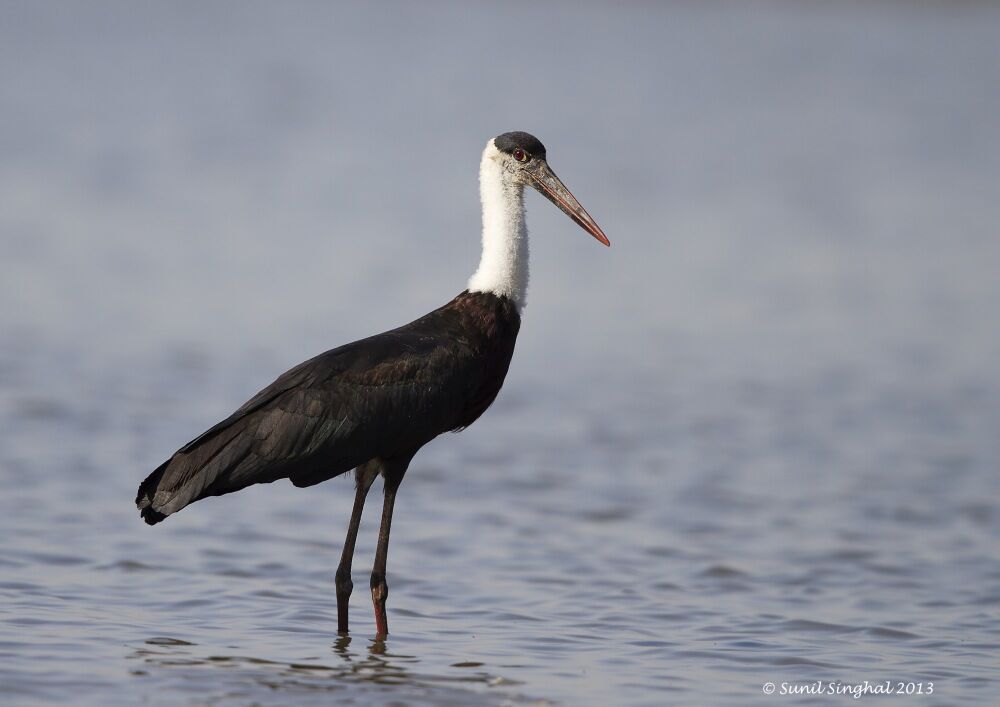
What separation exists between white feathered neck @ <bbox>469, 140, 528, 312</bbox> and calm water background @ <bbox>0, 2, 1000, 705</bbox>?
Answer: 5.78ft

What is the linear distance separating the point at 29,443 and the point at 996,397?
329 inches

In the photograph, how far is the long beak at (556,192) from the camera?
8875 millimetres

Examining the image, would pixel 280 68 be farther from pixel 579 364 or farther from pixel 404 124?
pixel 579 364

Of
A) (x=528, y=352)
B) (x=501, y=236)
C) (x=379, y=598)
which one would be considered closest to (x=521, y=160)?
(x=501, y=236)

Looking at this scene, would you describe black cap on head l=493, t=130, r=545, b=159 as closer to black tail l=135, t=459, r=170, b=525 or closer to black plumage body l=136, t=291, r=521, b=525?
black plumage body l=136, t=291, r=521, b=525

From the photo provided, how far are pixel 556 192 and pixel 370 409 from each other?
5.59 feet

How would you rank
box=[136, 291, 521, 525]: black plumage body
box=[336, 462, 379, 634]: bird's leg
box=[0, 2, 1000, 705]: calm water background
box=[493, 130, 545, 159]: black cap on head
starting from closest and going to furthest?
box=[136, 291, 521, 525]: black plumage body < box=[336, 462, 379, 634]: bird's leg < box=[0, 2, 1000, 705]: calm water background < box=[493, 130, 545, 159]: black cap on head

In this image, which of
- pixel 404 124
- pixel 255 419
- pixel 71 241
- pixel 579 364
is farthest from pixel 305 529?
pixel 404 124

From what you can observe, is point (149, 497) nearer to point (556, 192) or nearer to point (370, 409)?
point (370, 409)

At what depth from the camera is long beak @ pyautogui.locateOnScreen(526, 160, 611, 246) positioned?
888 centimetres

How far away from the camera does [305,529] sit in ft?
35.0

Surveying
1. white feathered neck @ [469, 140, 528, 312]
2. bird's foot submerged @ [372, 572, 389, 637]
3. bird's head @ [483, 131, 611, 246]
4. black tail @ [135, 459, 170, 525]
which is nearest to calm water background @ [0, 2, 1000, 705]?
bird's foot submerged @ [372, 572, 389, 637]

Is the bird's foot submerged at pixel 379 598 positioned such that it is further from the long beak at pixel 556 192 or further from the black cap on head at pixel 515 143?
the black cap on head at pixel 515 143

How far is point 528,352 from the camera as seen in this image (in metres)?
15.9
